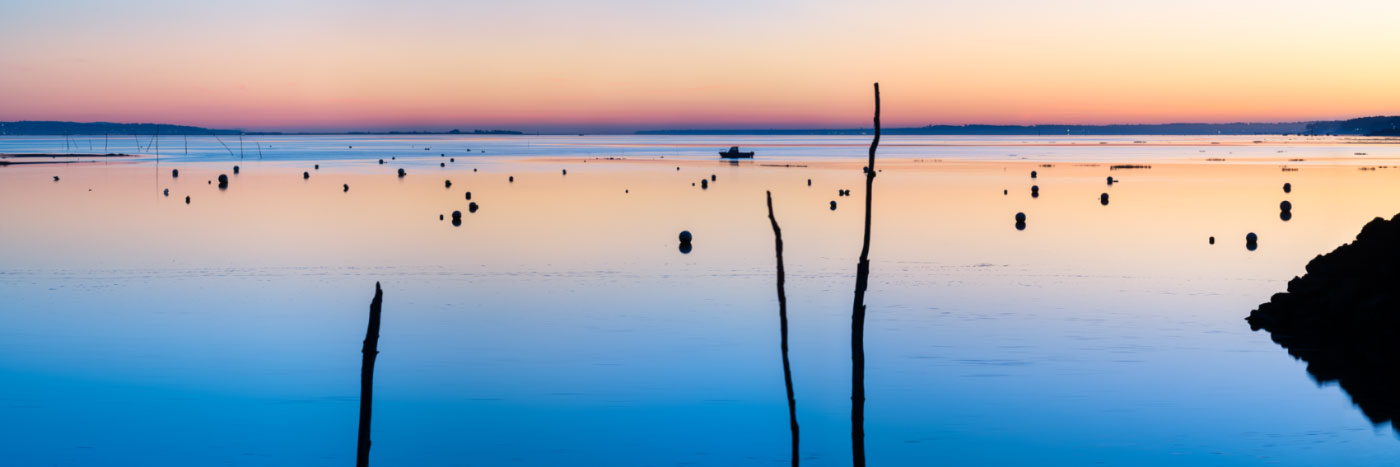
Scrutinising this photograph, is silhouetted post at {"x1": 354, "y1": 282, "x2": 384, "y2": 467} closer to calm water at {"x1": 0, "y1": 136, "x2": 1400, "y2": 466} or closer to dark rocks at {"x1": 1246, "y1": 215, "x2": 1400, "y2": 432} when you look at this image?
calm water at {"x1": 0, "y1": 136, "x2": 1400, "y2": 466}

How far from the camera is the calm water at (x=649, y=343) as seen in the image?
19.1 meters

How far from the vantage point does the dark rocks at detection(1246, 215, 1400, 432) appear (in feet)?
73.8

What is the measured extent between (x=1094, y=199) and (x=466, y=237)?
37.6 meters

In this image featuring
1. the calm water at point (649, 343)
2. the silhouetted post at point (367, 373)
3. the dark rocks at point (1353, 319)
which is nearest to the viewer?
the silhouetted post at point (367, 373)

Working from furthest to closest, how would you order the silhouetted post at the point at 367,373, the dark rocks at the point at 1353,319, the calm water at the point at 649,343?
the dark rocks at the point at 1353,319, the calm water at the point at 649,343, the silhouetted post at the point at 367,373

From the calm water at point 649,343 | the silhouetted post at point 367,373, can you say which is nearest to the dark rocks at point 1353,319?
the calm water at point 649,343

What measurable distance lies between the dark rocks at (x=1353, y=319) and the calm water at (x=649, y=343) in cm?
58

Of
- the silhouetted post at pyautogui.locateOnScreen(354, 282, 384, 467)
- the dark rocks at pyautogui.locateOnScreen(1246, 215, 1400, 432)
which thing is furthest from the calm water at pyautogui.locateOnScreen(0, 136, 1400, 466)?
the silhouetted post at pyautogui.locateOnScreen(354, 282, 384, 467)

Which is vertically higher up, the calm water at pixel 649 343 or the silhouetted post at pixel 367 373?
the silhouetted post at pixel 367 373

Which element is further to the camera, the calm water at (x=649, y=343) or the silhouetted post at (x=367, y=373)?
the calm water at (x=649, y=343)

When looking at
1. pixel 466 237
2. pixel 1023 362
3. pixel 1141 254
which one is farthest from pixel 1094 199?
pixel 1023 362

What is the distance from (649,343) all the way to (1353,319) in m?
14.2

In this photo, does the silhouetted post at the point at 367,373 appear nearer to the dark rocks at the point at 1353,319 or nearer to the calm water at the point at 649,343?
the calm water at the point at 649,343

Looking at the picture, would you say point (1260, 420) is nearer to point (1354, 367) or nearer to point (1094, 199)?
point (1354, 367)
